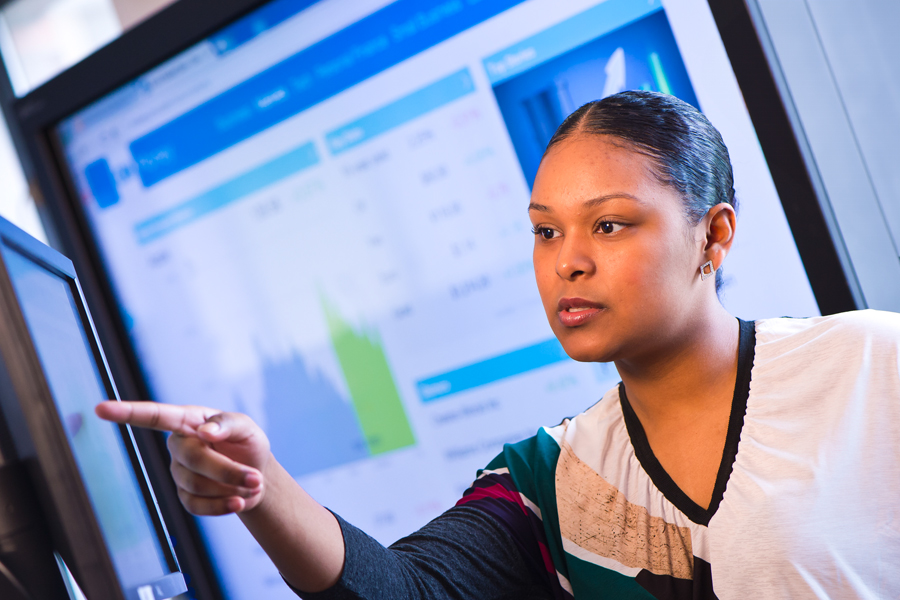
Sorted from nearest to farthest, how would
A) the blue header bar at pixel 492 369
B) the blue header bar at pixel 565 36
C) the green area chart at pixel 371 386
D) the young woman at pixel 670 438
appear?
1. the young woman at pixel 670 438
2. the blue header bar at pixel 565 36
3. the blue header bar at pixel 492 369
4. the green area chart at pixel 371 386

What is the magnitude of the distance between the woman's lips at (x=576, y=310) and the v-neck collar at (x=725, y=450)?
→ 0.19 metres

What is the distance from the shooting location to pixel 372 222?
1151 millimetres

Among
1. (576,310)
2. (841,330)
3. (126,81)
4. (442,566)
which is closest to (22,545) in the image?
(442,566)

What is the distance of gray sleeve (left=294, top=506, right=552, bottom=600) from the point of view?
2.09ft

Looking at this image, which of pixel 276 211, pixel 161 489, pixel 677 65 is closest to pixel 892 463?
pixel 677 65

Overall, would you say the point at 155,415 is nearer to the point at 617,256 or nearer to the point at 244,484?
the point at 244,484

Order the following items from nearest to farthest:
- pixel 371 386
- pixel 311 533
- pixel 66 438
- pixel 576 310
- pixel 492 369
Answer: pixel 66 438, pixel 311 533, pixel 576 310, pixel 492 369, pixel 371 386

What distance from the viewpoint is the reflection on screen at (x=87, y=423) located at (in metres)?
0.49

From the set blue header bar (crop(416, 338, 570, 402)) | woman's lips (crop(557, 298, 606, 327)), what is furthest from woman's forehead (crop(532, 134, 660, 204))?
blue header bar (crop(416, 338, 570, 402))

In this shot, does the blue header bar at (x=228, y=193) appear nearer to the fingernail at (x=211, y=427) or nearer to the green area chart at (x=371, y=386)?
the green area chart at (x=371, y=386)

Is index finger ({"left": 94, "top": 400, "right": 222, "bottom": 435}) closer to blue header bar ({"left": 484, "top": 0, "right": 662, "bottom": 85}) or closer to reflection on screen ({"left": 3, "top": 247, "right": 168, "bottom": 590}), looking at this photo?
reflection on screen ({"left": 3, "top": 247, "right": 168, "bottom": 590})

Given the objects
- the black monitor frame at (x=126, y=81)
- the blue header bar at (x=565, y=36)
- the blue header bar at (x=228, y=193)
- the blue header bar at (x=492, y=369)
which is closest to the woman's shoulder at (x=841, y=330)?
the black monitor frame at (x=126, y=81)

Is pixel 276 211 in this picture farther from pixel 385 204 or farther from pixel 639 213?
pixel 639 213

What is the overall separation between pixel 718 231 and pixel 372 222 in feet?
2.01
